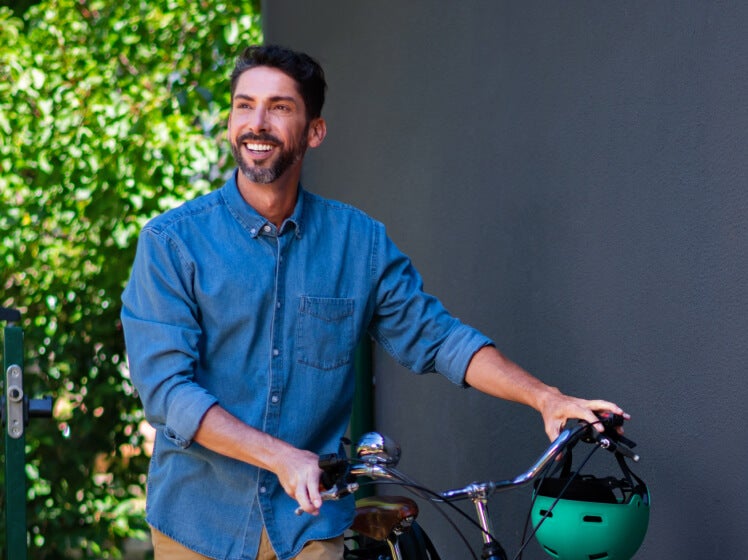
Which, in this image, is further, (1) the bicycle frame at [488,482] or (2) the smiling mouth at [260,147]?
(2) the smiling mouth at [260,147]

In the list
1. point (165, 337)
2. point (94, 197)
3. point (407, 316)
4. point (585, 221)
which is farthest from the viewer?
point (94, 197)

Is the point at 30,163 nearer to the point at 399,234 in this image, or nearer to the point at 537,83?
the point at 399,234

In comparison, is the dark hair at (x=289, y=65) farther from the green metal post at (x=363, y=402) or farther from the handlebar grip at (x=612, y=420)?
the green metal post at (x=363, y=402)

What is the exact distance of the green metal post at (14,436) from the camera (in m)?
3.62

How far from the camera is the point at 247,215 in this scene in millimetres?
2842

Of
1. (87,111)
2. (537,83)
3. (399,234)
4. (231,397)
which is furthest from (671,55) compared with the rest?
(87,111)

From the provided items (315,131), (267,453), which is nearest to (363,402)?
(315,131)

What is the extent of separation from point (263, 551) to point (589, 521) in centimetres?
82

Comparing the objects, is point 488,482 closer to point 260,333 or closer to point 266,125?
point 260,333

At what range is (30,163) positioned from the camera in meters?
7.24

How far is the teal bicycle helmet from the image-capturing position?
2244mm

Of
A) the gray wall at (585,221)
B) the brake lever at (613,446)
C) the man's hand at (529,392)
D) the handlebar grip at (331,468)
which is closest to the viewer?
the handlebar grip at (331,468)

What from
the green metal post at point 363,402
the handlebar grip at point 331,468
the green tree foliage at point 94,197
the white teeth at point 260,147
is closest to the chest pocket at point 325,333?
the white teeth at point 260,147

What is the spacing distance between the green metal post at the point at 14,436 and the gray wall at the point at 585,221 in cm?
150
